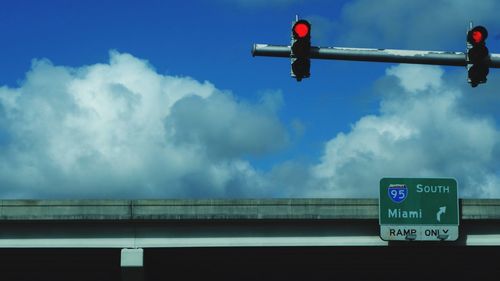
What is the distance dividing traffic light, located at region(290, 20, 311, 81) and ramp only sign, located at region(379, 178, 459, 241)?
49.6 ft

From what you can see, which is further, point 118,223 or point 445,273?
point 445,273

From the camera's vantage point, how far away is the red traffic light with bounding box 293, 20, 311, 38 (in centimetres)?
1281

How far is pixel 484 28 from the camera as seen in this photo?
42.5 feet

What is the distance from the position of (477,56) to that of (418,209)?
1458cm

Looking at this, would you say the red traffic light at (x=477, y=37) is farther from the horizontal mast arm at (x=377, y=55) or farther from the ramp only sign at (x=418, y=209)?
the ramp only sign at (x=418, y=209)

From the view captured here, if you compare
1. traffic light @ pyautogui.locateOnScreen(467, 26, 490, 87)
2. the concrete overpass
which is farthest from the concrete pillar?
traffic light @ pyautogui.locateOnScreen(467, 26, 490, 87)

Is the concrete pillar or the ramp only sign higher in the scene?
the ramp only sign

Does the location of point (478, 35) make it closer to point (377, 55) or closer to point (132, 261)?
point (377, 55)

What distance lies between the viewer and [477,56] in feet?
43.1

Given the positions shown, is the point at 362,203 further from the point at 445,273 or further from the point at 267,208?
the point at 445,273

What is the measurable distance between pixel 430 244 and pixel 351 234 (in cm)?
277

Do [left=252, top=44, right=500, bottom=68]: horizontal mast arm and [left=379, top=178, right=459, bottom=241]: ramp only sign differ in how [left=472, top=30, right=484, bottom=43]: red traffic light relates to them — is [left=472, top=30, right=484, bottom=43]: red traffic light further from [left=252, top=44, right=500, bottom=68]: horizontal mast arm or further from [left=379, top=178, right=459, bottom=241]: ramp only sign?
[left=379, top=178, right=459, bottom=241]: ramp only sign

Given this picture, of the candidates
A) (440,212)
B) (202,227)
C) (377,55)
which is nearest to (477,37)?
(377,55)

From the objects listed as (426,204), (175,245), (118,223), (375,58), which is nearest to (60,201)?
(118,223)
